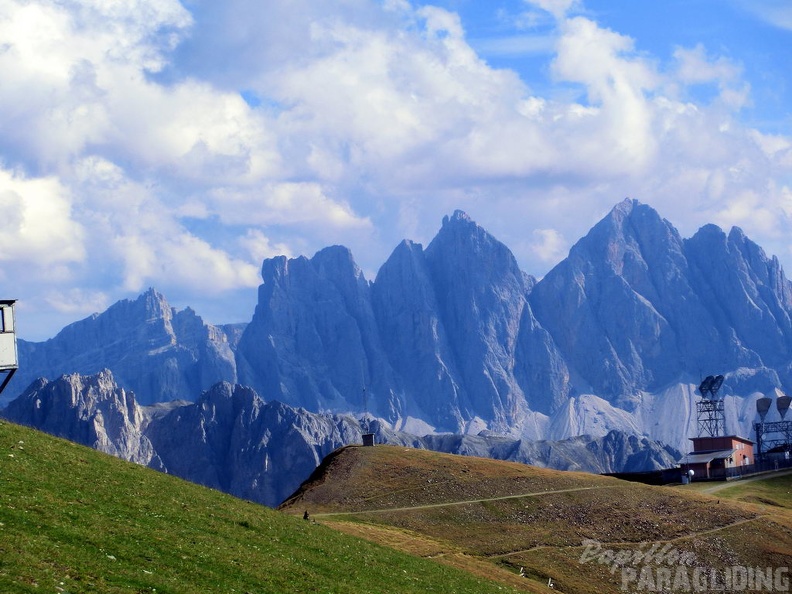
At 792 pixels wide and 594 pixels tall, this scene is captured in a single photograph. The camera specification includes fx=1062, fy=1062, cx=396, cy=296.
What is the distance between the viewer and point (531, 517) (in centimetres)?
8400

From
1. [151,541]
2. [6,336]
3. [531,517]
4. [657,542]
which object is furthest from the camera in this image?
[531,517]

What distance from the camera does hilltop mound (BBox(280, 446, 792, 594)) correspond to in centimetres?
7412

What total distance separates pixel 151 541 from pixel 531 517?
48659mm

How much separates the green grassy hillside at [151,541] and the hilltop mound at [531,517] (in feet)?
49.7

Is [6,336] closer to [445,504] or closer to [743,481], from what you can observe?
[445,504]

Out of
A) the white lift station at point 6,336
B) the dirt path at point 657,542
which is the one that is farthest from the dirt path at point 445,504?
the white lift station at point 6,336

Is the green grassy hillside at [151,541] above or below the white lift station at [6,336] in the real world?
below

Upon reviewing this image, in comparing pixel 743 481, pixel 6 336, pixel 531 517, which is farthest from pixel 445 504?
pixel 743 481

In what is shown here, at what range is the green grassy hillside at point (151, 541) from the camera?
3481cm

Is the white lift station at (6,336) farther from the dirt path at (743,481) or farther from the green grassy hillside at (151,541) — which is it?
the dirt path at (743,481)

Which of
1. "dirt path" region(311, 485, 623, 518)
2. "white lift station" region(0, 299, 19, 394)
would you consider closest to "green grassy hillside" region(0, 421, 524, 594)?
"white lift station" region(0, 299, 19, 394)

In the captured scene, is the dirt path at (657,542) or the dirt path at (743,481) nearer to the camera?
the dirt path at (657,542)

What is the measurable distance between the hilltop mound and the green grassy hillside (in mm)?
15139

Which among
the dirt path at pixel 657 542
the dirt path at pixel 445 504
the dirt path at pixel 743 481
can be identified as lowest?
the dirt path at pixel 657 542
